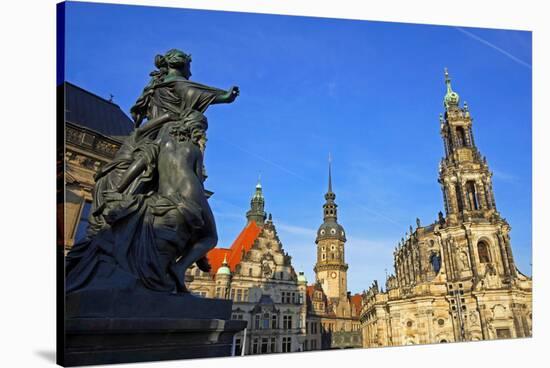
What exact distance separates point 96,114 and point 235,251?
25101 mm

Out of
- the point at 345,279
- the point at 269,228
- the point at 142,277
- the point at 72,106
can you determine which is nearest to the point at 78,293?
the point at 142,277

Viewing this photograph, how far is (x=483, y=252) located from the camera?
123ft

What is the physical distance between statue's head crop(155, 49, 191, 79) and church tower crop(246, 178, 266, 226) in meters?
50.4

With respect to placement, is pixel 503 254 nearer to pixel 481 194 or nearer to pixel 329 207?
pixel 481 194

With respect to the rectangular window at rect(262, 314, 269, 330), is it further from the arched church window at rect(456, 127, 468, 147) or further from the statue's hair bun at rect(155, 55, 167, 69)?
the statue's hair bun at rect(155, 55, 167, 69)

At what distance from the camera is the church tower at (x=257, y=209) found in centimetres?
5706

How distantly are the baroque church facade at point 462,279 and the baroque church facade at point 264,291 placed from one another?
28.6ft

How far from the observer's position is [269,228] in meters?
37.8

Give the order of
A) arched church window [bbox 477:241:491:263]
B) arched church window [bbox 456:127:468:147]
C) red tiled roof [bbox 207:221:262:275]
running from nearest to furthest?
1. arched church window [bbox 477:241:491:263]
2. red tiled roof [bbox 207:221:262:275]
3. arched church window [bbox 456:127:468:147]

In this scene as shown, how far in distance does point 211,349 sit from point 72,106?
12.8m

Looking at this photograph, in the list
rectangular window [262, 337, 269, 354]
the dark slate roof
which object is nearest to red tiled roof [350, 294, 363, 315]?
rectangular window [262, 337, 269, 354]

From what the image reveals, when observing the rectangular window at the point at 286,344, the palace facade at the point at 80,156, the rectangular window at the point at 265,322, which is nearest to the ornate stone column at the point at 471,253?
the rectangular window at the point at 286,344

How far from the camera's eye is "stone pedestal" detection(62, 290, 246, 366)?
165 inches

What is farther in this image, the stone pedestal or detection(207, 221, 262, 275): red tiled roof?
detection(207, 221, 262, 275): red tiled roof
